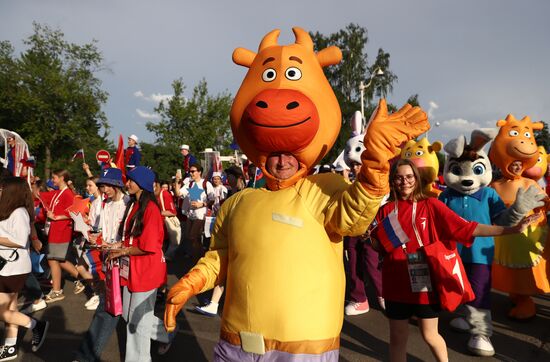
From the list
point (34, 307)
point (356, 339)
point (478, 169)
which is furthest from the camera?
point (34, 307)

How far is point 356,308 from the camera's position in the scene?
5.10 metres

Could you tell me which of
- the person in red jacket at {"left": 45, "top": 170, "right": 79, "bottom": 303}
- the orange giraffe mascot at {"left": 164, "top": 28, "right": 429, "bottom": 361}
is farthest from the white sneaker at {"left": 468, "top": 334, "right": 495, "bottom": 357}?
the person in red jacket at {"left": 45, "top": 170, "right": 79, "bottom": 303}

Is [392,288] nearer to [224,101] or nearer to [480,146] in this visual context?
[480,146]

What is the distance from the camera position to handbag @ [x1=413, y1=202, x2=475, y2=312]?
2.93 m

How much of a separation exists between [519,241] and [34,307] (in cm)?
570

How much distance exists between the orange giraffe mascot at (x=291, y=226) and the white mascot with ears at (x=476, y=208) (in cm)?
232

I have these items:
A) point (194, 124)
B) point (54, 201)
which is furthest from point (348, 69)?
point (54, 201)

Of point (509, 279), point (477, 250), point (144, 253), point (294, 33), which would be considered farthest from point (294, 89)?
point (509, 279)

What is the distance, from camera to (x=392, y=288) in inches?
123

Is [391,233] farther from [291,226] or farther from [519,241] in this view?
[519,241]

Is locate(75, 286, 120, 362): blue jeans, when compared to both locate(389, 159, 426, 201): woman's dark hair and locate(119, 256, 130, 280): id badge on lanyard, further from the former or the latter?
locate(389, 159, 426, 201): woman's dark hair

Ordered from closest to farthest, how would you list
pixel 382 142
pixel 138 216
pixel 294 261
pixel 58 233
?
pixel 382 142 → pixel 294 261 → pixel 138 216 → pixel 58 233

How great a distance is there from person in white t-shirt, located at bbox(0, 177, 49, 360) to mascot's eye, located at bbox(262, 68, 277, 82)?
2.85m

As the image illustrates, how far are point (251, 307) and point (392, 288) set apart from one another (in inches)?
56.8
